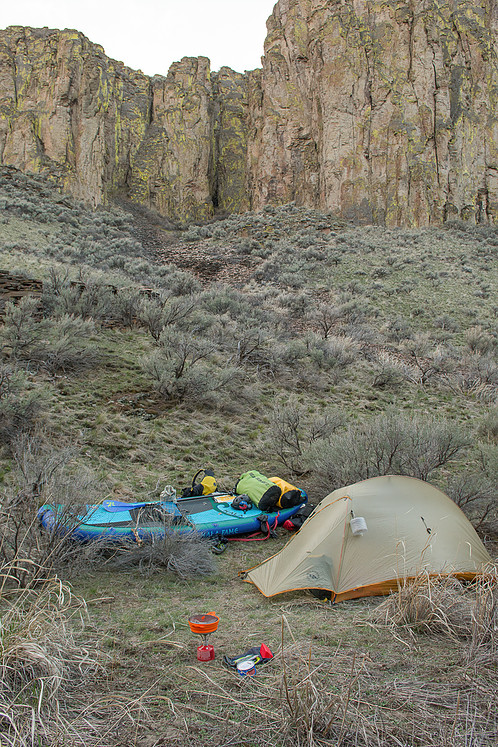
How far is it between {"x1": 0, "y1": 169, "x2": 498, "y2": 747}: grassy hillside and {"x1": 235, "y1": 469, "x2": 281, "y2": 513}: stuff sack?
369 mm

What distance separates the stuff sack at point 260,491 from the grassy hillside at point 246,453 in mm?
369

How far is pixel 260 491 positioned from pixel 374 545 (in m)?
1.93

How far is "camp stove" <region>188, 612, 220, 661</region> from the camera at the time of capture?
9.20 ft

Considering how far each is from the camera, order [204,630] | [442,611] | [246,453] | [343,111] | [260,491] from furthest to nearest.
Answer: [343,111]
[246,453]
[260,491]
[442,611]
[204,630]

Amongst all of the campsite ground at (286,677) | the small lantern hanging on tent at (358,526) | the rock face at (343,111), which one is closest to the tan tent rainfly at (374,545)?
the small lantern hanging on tent at (358,526)

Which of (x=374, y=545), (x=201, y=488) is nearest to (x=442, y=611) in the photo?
(x=374, y=545)

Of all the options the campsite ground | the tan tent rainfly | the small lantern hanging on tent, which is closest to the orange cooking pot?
the campsite ground

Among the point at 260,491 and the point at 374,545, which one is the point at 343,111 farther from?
the point at 374,545

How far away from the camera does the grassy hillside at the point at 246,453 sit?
224cm

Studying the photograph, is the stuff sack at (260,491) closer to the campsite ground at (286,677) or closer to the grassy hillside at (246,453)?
the grassy hillside at (246,453)

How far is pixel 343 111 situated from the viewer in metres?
33.6

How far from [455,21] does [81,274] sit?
36620 mm

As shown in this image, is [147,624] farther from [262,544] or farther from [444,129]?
[444,129]

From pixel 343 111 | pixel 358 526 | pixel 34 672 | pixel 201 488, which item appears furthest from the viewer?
pixel 343 111
